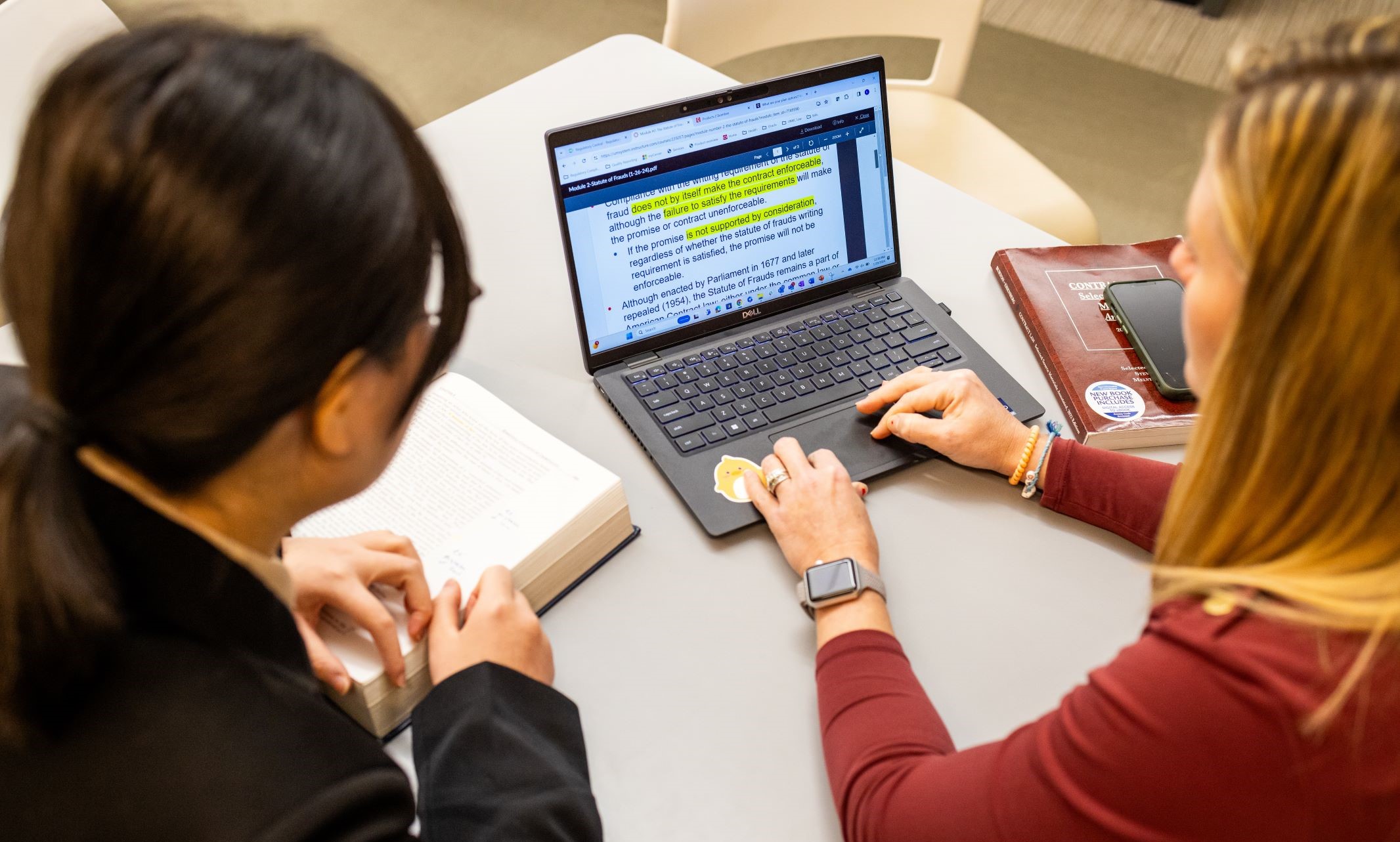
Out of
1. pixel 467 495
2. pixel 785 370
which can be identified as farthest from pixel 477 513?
pixel 785 370

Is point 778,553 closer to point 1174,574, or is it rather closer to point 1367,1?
point 1174,574

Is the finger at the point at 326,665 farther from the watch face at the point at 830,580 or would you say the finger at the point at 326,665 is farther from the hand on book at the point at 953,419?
the hand on book at the point at 953,419

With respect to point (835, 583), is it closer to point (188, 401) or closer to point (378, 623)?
point (378, 623)

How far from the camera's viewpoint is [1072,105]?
2.73 m

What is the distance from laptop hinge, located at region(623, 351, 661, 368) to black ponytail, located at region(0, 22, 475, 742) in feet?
1.56

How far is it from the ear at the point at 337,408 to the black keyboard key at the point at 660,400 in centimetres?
40

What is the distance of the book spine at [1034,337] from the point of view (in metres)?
0.98

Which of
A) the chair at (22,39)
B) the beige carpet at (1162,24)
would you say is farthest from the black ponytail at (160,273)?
the beige carpet at (1162,24)

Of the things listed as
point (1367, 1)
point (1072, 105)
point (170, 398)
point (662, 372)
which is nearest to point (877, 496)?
point (662, 372)

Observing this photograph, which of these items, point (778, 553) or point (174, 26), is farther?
point (778, 553)

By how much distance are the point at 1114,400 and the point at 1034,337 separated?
0.41 feet

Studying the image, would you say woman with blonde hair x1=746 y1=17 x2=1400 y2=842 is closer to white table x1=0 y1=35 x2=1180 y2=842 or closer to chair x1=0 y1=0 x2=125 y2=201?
white table x1=0 y1=35 x2=1180 y2=842

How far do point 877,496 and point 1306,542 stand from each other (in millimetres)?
412

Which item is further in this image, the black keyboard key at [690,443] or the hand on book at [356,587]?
the black keyboard key at [690,443]
